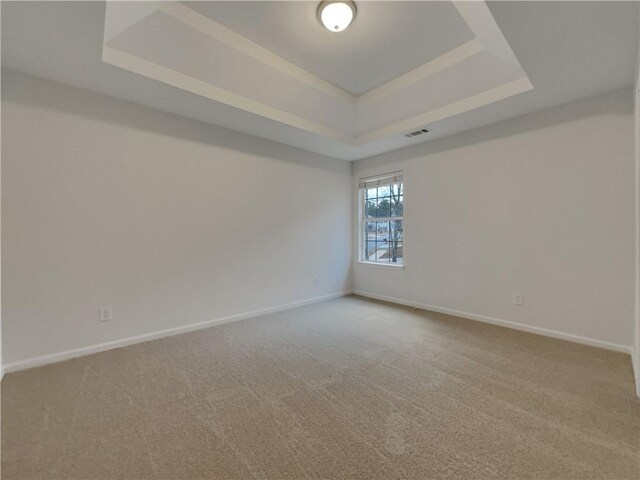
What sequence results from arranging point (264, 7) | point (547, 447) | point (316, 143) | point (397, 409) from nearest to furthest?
point (547, 447)
point (397, 409)
point (264, 7)
point (316, 143)

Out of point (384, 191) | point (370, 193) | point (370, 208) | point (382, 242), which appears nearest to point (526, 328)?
point (382, 242)

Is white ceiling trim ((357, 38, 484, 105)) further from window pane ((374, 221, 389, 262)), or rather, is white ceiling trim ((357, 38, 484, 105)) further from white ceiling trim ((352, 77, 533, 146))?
window pane ((374, 221, 389, 262))

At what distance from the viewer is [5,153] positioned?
2285mm

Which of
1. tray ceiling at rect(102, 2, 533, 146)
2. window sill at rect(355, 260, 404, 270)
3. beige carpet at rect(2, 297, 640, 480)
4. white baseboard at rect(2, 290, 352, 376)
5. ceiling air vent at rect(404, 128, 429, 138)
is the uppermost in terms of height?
tray ceiling at rect(102, 2, 533, 146)

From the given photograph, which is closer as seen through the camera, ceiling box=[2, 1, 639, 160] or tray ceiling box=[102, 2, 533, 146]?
ceiling box=[2, 1, 639, 160]

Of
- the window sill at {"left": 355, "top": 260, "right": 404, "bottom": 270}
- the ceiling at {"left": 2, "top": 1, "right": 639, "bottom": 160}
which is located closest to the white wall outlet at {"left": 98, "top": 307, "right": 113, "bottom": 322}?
the ceiling at {"left": 2, "top": 1, "right": 639, "bottom": 160}

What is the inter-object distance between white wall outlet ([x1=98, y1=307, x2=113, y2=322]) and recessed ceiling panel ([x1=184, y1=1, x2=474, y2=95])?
9.15 ft

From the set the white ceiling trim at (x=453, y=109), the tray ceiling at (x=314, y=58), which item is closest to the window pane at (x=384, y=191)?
the white ceiling trim at (x=453, y=109)

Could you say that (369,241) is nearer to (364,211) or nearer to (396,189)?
(364,211)

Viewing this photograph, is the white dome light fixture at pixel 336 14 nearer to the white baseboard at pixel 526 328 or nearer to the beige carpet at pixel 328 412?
the beige carpet at pixel 328 412

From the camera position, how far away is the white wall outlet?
271 centimetres

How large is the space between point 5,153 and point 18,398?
1897mm

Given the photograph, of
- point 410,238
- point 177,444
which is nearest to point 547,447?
point 177,444

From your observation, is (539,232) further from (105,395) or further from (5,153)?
(5,153)
